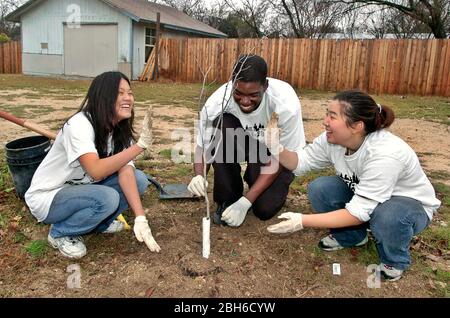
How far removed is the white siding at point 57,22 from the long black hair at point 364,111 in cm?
1414

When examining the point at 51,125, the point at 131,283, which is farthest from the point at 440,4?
the point at 131,283

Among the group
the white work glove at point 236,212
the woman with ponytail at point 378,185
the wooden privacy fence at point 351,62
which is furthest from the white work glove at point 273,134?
the wooden privacy fence at point 351,62

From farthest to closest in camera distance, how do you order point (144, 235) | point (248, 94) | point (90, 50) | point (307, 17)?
point (307, 17) < point (90, 50) < point (248, 94) < point (144, 235)

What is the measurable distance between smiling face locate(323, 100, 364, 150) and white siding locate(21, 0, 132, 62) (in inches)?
555

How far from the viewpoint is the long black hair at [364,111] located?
210cm

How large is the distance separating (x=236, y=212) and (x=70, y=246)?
109 centimetres

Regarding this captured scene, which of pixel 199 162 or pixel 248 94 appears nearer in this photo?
pixel 248 94

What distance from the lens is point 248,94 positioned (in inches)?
99.8

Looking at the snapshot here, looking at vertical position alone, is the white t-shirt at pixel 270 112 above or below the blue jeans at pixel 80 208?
above

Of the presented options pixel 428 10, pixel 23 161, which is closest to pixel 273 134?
pixel 23 161

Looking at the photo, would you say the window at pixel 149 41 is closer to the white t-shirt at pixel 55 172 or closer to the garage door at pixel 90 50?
the garage door at pixel 90 50

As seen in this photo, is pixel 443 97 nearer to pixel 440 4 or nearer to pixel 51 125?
pixel 440 4

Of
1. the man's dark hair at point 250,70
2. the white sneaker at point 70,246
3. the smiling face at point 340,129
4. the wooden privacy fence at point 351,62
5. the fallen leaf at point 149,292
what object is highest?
the wooden privacy fence at point 351,62

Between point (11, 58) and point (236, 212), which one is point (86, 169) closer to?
point (236, 212)
